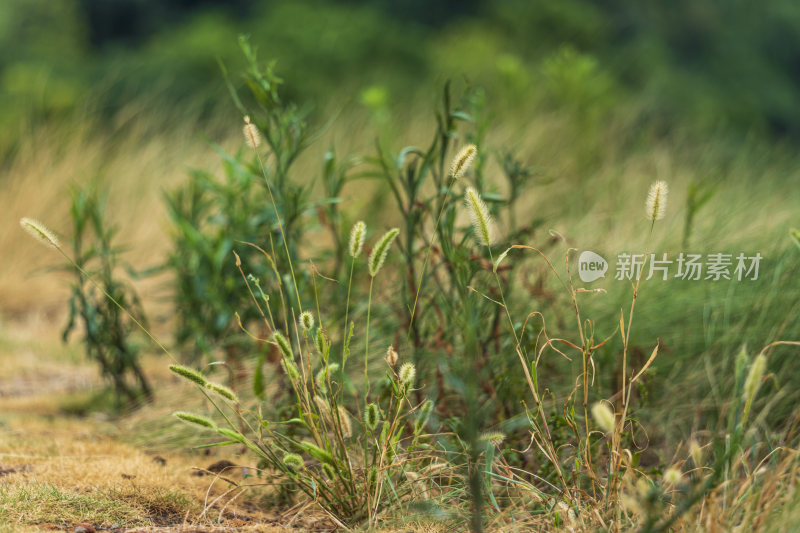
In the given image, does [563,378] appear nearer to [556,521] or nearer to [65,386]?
[556,521]

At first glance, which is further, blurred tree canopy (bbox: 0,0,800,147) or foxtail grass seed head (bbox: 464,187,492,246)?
blurred tree canopy (bbox: 0,0,800,147)

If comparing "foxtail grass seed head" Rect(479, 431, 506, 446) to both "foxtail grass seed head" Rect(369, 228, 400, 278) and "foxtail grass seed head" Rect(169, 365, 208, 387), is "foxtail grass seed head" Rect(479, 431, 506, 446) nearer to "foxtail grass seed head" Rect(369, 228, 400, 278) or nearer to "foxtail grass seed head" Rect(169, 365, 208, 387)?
"foxtail grass seed head" Rect(369, 228, 400, 278)

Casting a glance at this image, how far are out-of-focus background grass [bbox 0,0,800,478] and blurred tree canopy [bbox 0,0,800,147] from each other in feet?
0.16

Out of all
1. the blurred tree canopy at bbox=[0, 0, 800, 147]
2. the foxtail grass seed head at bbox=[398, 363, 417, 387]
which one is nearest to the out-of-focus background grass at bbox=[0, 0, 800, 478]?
the blurred tree canopy at bbox=[0, 0, 800, 147]

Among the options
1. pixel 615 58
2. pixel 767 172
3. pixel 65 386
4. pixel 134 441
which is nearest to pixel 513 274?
pixel 134 441

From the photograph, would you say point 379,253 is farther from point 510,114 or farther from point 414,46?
point 414,46

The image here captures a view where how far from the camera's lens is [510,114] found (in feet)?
17.1

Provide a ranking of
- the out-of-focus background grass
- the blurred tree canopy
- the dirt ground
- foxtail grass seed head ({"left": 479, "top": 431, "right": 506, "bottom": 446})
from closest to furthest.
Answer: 1. foxtail grass seed head ({"left": 479, "top": 431, "right": 506, "bottom": 446})
2. the dirt ground
3. the out-of-focus background grass
4. the blurred tree canopy

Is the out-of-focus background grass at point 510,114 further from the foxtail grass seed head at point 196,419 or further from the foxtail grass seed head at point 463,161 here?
the foxtail grass seed head at point 196,419

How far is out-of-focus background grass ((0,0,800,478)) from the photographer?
7.22ft

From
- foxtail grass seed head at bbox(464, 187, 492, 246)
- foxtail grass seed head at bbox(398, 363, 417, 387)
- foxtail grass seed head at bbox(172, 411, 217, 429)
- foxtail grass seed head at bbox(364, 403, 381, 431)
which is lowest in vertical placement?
foxtail grass seed head at bbox(364, 403, 381, 431)

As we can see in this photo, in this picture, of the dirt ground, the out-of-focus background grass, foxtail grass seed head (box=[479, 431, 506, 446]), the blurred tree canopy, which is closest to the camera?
foxtail grass seed head (box=[479, 431, 506, 446])

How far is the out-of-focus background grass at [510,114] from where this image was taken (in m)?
2.20

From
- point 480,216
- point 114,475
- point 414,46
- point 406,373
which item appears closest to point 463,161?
point 480,216
